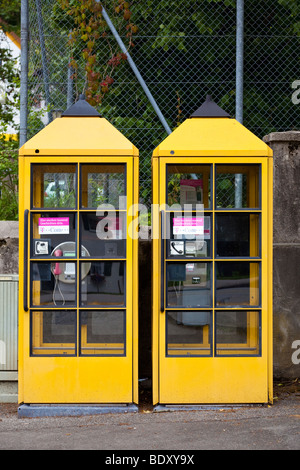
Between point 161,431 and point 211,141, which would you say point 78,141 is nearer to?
point 211,141

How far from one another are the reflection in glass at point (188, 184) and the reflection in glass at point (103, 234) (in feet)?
1.55

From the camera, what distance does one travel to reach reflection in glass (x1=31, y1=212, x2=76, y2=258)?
18.0 feet

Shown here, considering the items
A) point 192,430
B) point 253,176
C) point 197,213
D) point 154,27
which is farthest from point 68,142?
point 154,27

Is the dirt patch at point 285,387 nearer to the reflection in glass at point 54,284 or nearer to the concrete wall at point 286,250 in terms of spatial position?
the concrete wall at point 286,250

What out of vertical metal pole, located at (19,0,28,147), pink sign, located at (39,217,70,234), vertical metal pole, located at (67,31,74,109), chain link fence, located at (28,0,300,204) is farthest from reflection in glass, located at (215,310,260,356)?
vertical metal pole, located at (67,31,74,109)

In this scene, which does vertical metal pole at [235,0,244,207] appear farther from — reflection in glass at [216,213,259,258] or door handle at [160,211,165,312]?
door handle at [160,211,165,312]

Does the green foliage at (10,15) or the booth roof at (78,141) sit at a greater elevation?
the green foliage at (10,15)

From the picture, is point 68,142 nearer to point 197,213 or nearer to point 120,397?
point 197,213

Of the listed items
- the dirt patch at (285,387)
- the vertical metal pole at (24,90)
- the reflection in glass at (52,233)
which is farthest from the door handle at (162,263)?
the vertical metal pole at (24,90)

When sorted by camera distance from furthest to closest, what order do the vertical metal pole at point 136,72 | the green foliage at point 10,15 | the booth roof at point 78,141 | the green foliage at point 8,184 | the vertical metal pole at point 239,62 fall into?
1. the green foliage at point 10,15
2. the green foliage at point 8,184
3. the vertical metal pole at point 136,72
4. the vertical metal pole at point 239,62
5. the booth roof at point 78,141

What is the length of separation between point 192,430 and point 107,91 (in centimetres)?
413

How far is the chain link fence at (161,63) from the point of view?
24.6 feet

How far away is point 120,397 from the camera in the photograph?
5.45 m

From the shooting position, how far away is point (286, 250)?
656cm
